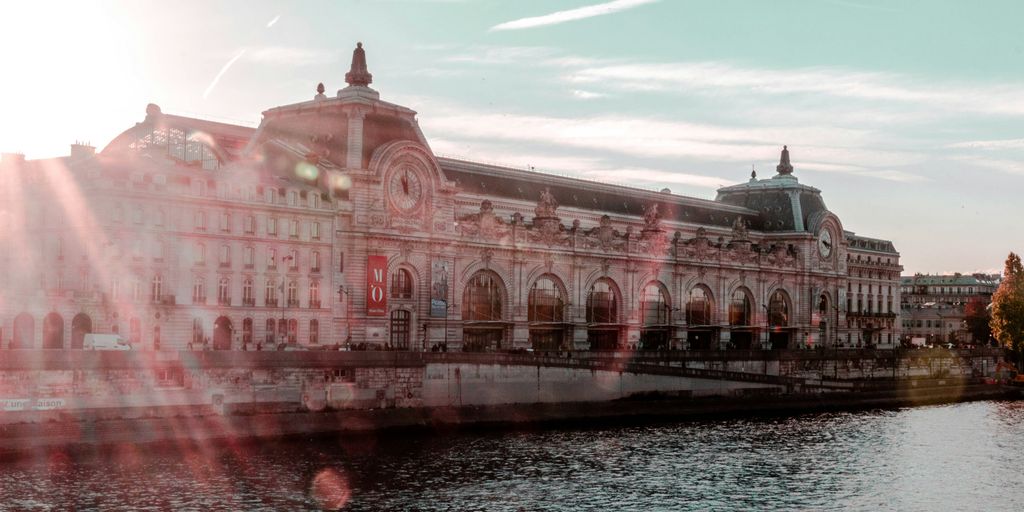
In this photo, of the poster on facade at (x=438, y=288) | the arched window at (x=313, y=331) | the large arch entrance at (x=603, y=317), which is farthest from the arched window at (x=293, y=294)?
the large arch entrance at (x=603, y=317)

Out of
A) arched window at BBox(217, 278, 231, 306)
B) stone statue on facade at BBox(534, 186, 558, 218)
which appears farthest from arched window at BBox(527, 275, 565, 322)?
arched window at BBox(217, 278, 231, 306)

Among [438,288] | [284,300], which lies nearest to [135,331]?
[284,300]

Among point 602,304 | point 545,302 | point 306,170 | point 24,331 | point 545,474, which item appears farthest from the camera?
point 602,304

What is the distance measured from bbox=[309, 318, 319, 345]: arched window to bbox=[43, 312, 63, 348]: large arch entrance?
20.5 metres

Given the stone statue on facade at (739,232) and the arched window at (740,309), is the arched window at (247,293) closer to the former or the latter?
the arched window at (740,309)

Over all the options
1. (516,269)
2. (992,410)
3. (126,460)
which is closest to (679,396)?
(516,269)

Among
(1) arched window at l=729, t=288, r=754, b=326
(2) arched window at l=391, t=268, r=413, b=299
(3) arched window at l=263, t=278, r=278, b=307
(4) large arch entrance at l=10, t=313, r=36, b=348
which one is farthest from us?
(1) arched window at l=729, t=288, r=754, b=326

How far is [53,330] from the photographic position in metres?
81.7

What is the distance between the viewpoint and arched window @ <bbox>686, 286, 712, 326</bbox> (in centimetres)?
13588

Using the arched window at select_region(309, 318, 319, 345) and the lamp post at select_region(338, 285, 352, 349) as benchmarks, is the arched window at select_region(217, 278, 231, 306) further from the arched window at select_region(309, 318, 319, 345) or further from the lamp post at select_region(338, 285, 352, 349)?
the lamp post at select_region(338, 285, 352, 349)

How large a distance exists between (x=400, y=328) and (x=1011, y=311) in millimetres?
83823

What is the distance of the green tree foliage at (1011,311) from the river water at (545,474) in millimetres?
70049

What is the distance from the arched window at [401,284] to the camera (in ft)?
344

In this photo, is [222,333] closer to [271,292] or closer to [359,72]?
[271,292]
